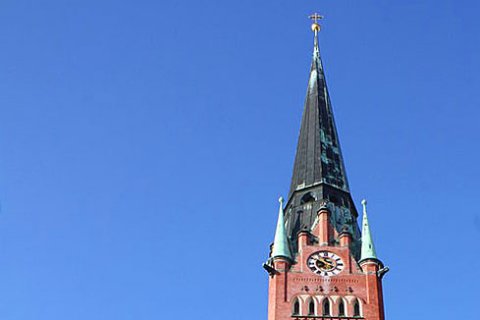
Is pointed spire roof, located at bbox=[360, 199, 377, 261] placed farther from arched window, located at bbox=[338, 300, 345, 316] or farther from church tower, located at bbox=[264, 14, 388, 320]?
arched window, located at bbox=[338, 300, 345, 316]

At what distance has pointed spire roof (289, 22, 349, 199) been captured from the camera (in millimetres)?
60906

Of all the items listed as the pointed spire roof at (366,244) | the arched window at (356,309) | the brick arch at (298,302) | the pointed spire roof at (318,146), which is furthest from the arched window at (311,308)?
the pointed spire roof at (318,146)

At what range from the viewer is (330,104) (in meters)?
68.3

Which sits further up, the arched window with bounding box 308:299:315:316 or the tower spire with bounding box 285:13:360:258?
the tower spire with bounding box 285:13:360:258

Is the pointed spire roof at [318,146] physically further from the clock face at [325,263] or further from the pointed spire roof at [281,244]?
the clock face at [325,263]

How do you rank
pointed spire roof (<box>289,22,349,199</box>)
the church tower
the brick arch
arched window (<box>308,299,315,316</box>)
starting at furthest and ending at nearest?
pointed spire roof (<box>289,22,349,199</box>), the church tower, the brick arch, arched window (<box>308,299,315,316</box>)

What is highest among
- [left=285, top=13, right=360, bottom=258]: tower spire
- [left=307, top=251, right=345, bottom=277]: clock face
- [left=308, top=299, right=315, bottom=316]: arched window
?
[left=285, top=13, right=360, bottom=258]: tower spire

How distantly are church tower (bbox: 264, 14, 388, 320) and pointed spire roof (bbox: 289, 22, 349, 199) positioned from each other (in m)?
0.09

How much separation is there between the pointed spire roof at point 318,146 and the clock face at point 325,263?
7.47 m

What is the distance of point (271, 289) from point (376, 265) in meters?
6.98

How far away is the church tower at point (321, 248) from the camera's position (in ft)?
167

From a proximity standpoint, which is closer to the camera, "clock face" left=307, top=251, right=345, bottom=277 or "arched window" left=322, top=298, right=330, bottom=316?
"arched window" left=322, top=298, right=330, bottom=316

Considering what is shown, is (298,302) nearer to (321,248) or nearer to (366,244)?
(321,248)

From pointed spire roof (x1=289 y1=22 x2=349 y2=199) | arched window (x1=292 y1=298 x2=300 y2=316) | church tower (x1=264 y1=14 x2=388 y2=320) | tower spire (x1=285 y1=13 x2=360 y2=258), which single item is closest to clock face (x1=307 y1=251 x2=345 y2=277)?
church tower (x1=264 y1=14 x2=388 y2=320)
